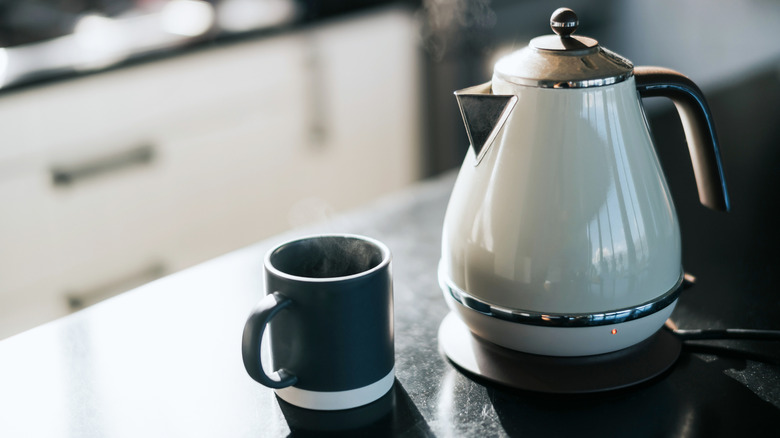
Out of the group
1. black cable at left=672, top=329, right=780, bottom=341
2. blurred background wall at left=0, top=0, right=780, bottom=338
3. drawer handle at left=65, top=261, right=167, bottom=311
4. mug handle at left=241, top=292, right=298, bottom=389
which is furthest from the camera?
drawer handle at left=65, top=261, right=167, bottom=311

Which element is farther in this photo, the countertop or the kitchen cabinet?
the kitchen cabinet

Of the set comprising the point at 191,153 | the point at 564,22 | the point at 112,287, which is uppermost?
the point at 564,22

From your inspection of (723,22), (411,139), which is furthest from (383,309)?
(723,22)

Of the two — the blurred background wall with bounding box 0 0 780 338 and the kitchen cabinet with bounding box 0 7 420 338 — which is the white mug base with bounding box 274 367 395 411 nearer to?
the blurred background wall with bounding box 0 0 780 338

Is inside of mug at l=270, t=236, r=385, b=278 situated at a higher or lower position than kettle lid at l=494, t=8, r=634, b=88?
lower

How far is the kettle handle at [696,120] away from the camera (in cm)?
55

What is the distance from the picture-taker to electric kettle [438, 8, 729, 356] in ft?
1.69

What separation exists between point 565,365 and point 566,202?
5.1 inches

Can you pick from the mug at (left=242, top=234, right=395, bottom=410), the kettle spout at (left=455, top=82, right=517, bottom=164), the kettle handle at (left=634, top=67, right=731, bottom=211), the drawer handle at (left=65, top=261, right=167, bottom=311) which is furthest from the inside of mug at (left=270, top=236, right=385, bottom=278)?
the drawer handle at (left=65, top=261, right=167, bottom=311)

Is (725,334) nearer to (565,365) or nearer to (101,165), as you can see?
(565,365)

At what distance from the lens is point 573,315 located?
53 centimetres

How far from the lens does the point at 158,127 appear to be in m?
1.76

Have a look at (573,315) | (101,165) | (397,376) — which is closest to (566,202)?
(573,315)

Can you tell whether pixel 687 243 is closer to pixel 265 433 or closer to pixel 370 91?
pixel 265 433
